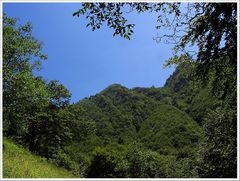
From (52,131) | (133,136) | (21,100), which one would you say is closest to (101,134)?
(133,136)

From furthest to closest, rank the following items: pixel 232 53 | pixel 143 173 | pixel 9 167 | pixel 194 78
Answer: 1. pixel 143 173
2. pixel 9 167
3. pixel 194 78
4. pixel 232 53

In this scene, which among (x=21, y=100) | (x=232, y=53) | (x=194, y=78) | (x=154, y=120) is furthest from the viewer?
(x=154, y=120)

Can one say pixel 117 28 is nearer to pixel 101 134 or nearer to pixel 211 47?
pixel 211 47

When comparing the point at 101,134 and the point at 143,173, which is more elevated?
the point at 101,134

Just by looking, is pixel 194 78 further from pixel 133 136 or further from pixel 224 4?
pixel 133 136

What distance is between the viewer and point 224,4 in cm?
1122

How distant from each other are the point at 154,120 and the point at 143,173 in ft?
328

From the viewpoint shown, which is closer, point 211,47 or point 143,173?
point 211,47

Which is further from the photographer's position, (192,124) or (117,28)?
(192,124)

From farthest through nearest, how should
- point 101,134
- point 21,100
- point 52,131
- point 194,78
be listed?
1. point 101,134
2. point 52,131
3. point 21,100
4. point 194,78

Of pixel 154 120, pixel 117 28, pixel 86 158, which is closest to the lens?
pixel 117 28

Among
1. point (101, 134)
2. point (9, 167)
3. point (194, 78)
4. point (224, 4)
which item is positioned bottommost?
point (9, 167)

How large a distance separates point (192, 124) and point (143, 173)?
8410cm

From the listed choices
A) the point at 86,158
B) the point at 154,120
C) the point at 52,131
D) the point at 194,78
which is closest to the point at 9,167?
the point at 194,78
